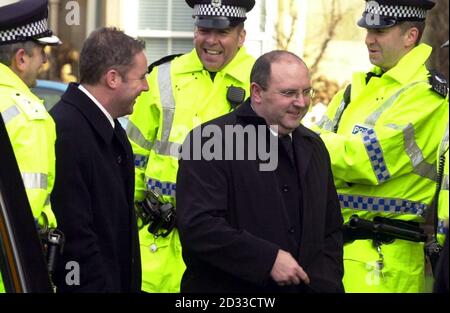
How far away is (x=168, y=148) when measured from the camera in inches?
282

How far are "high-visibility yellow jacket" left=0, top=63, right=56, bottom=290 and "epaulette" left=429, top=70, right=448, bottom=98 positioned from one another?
6.99 feet

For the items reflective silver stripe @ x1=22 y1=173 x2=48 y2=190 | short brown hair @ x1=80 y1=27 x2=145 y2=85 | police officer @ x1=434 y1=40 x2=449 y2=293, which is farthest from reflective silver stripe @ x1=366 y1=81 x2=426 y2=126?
reflective silver stripe @ x1=22 y1=173 x2=48 y2=190

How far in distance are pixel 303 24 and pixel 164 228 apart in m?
4.87

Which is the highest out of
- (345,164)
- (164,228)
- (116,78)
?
(116,78)

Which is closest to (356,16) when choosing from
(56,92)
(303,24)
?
(303,24)

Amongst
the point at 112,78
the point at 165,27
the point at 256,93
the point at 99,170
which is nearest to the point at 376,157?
the point at 256,93

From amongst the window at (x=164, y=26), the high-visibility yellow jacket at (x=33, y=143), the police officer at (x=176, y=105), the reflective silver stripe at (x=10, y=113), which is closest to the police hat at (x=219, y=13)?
the police officer at (x=176, y=105)

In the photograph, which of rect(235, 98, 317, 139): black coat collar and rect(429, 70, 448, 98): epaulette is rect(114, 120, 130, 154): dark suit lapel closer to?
rect(235, 98, 317, 139): black coat collar

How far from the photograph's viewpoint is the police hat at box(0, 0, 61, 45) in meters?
6.09

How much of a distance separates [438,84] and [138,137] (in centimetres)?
165

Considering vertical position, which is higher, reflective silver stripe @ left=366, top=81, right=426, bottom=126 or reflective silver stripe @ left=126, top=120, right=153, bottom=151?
reflective silver stripe @ left=366, top=81, right=426, bottom=126

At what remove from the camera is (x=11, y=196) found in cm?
458
